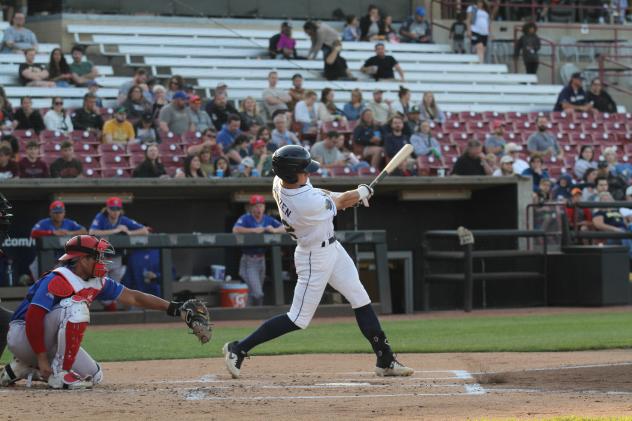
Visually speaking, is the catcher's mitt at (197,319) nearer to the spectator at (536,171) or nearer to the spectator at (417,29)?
the spectator at (536,171)

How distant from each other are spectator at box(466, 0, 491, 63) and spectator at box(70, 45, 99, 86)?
28.0ft

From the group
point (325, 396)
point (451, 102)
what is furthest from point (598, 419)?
point (451, 102)

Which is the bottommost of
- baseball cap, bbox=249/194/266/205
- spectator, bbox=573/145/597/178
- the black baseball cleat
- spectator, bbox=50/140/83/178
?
the black baseball cleat

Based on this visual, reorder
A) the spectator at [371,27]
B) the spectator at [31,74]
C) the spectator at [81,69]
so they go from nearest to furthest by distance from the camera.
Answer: the spectator at [31,74]
the spectator at [81,69]
the spectator at [371,27]

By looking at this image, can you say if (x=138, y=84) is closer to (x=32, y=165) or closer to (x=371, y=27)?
(x=32, y=165)

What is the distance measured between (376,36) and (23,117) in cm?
948

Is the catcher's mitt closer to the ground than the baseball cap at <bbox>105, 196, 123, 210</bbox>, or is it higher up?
closer to the ground

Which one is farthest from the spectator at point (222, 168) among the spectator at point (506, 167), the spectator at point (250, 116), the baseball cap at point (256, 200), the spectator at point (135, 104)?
the spectator at point (506, 167)

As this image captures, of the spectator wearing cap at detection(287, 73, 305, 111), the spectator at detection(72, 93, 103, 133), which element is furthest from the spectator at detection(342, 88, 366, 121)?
the spectator at detection(72, 93, 103, 133)

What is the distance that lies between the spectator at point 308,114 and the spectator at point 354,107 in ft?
2.93

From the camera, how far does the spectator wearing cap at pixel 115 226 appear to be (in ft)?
47.1

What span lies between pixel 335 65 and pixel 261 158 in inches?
224

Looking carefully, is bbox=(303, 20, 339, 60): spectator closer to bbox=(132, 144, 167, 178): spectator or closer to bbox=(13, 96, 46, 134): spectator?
bbox=(13, 96, 46, 134): spectator

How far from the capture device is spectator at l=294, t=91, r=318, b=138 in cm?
1870
